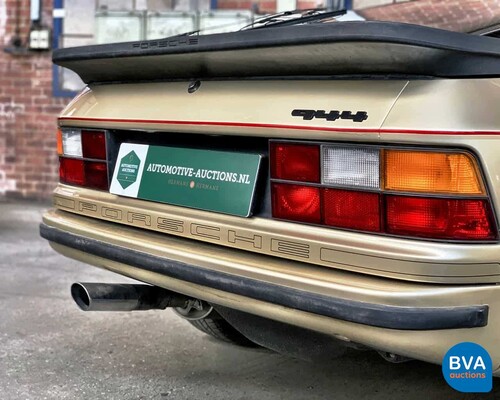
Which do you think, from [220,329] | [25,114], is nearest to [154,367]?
[220,329]

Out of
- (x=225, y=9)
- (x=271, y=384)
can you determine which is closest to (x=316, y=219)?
(x=271, y=384)

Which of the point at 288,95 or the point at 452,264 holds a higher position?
the point at 288,95

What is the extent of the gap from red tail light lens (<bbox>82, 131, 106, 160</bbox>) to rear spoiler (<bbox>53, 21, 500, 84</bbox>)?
0.30 m

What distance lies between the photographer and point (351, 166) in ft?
6.56

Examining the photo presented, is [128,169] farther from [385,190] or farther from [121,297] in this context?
[385,190]

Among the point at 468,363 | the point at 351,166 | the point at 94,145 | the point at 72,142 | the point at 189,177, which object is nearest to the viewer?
the point at 468,363

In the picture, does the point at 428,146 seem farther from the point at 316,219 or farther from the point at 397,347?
the point at 397,347

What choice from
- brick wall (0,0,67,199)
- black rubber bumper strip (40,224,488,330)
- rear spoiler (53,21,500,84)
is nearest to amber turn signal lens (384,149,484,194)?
rear spoiler (53,21,500,84)

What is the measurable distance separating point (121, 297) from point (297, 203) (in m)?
0.90

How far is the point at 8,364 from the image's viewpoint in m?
3.18

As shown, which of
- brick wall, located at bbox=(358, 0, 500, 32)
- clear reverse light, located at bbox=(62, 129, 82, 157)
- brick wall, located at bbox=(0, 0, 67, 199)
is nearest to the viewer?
brick wall, located at bbox=(358, 0, 500, 32)

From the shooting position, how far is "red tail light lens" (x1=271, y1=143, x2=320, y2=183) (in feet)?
6.82

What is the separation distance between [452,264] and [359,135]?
438mm

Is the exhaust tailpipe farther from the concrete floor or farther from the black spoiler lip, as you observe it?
the black spoiler lip
